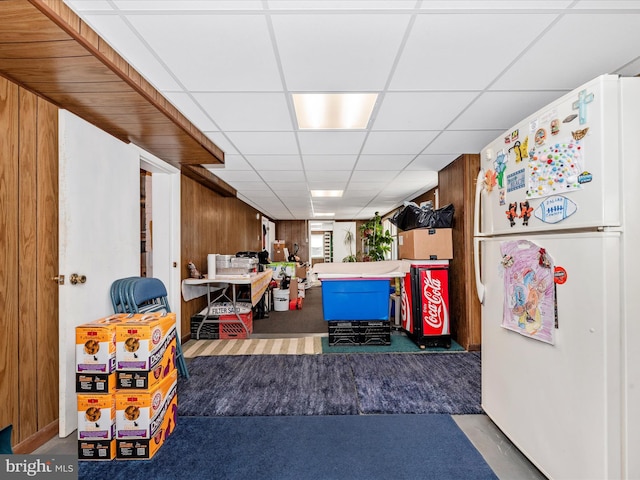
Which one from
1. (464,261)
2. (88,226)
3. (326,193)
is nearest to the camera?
(88,226)

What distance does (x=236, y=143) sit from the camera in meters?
3.03

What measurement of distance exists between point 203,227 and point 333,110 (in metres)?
3.13

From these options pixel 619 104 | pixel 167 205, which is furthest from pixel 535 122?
pixel 167 205

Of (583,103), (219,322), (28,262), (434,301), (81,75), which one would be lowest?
(219,322)

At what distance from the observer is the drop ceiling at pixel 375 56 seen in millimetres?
1364

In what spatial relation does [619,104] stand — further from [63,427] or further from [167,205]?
[167,205]

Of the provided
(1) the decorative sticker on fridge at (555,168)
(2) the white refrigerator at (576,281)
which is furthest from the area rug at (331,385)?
(1) the decorative sticker on fridge at (555,168)

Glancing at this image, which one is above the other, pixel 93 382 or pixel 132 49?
pixel 132 49

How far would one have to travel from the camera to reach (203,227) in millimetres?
4645

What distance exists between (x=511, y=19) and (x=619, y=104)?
0.64 m

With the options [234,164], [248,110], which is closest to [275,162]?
[234,164]

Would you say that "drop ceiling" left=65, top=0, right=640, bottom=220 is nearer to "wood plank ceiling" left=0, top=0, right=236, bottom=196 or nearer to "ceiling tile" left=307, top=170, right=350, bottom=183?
"wood plank ceiling" left=0, top=0, right=236, bottom=196

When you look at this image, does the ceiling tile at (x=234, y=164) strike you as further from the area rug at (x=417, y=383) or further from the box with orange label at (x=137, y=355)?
the area rug at (x=417, y=383)

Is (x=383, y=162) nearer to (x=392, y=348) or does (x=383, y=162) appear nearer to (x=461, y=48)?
(x=461, y=48)
